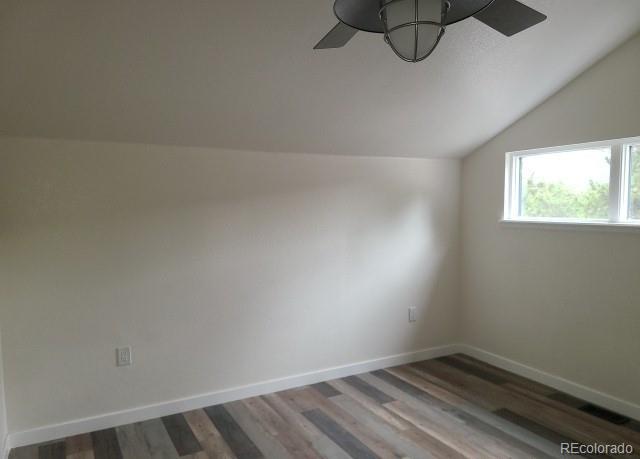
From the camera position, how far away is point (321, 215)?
11.5 ft

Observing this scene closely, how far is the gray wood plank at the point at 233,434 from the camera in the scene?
101 inches

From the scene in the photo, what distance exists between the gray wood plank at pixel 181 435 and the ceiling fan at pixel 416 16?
2.35 m

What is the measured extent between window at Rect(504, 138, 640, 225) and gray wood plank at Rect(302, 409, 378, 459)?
214cm

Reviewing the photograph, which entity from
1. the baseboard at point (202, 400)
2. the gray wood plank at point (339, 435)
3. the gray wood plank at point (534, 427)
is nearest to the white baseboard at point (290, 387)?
the baseboard at point (202, 400)

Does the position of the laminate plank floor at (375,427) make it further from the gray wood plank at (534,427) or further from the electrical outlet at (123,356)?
the electrical outlet at (123,356)

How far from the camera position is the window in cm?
303

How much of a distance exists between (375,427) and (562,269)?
177 cm

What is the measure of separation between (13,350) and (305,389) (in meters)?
1.89

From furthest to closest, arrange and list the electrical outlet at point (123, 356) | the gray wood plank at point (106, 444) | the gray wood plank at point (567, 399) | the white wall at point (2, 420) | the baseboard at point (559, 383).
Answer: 1. the gray wood plank at point (567, 399)
2. the baseboard at point (559, 383)
3. the electrical outlet at point (123, 356)
4. the gray wood plank at point (106, 444)
5. the white wall at point (2, 420)

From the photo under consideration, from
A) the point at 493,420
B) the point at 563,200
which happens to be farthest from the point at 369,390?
the point at 563,200

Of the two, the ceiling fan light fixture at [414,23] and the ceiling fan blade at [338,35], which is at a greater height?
the ceiling fan blade at [338,35]

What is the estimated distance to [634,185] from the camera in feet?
9.85

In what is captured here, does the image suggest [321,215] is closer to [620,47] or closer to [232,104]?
[232,104]

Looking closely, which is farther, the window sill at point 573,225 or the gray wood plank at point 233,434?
the window sill at point 573,225
